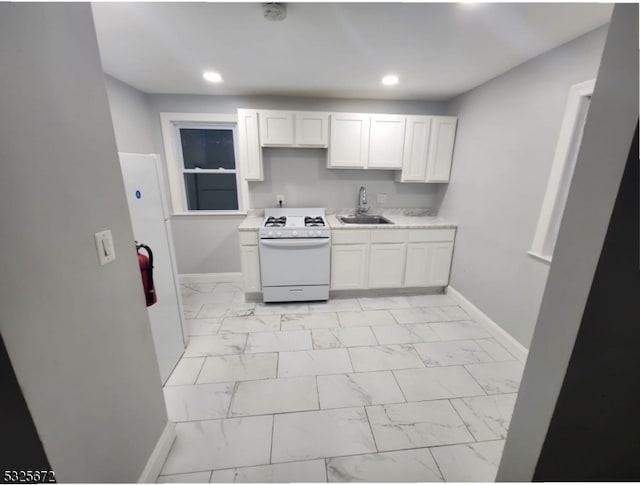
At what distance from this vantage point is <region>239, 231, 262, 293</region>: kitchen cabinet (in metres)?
2.76

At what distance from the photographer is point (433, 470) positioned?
131 cm

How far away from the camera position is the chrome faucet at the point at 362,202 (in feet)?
10.9

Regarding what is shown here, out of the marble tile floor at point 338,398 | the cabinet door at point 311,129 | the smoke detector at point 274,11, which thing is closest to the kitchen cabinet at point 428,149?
the cabinet door at point 311,129

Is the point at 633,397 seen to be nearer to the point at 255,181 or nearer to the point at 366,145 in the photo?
the point at 366,145

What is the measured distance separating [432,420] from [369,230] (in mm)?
1825

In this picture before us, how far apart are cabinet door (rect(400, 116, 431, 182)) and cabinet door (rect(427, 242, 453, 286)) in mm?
856

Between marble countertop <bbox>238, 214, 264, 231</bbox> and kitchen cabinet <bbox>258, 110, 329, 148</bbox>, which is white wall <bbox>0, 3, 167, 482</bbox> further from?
kitchen cabinet <bbox>258, 110, 329, 148</bbox>

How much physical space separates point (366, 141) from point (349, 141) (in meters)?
0.20

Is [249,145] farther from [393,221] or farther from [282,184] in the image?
[393,221]

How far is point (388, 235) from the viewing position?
2922 millimetres

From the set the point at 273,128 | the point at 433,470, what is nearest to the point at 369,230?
the point at 273,128

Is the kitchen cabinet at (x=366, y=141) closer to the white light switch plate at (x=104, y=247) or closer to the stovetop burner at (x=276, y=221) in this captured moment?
the stovetop burner at (x=276, y=221)

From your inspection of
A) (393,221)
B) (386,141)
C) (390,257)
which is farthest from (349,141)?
(390,257)

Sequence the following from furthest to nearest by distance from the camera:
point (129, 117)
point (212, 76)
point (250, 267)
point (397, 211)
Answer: point (397, 211), point (250, 267), point (129, 117), point (212, 76)
